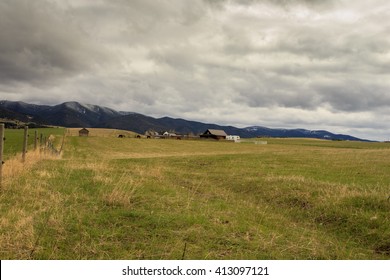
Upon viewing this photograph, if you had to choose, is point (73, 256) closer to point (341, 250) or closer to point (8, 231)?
point (8, 231)

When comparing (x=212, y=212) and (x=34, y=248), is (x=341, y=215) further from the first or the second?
(x=34, y=248)

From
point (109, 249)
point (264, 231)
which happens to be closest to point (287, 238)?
point (264, 231)

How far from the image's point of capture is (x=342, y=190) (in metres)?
14.6

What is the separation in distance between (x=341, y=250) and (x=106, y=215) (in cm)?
676

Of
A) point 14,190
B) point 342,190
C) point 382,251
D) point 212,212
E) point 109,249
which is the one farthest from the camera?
point 342,190

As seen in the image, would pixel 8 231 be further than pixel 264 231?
No

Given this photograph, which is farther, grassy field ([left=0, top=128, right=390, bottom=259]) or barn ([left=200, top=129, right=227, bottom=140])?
barn ([left=200, top=129, right=227, bottom=140])

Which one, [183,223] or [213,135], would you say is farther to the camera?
[213,135]

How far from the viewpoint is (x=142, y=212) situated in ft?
33.5

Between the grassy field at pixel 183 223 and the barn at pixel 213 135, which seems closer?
the grassy field at pixel 183 223

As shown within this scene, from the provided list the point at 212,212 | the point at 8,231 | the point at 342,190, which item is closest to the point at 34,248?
the point at 8,231

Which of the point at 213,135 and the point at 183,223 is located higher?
the point at 213,135

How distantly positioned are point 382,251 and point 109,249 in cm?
718

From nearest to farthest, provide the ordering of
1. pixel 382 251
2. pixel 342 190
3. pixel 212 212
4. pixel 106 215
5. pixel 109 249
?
pixel 109 249
pixel 382 251
pixel 106 215
pixel 212 212
pixel 342 190
